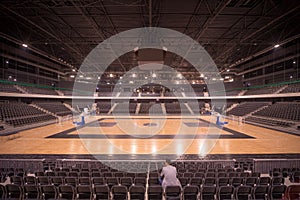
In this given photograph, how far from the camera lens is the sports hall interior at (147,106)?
19.8 feet

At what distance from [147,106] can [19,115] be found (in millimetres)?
23719

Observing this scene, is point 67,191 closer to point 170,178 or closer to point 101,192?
point 101,192

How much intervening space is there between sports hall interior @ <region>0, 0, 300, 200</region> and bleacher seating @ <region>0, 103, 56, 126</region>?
0.19m

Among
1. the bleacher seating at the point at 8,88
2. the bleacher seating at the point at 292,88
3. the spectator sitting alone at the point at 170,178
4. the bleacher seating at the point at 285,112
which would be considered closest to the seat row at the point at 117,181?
the spectator sitting alone at the point at 170,178

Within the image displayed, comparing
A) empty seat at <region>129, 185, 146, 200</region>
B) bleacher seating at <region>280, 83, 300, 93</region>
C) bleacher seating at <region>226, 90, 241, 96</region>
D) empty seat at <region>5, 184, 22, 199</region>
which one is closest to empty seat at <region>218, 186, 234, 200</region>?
empty seat at <region>129, 185, 146, 200</region>

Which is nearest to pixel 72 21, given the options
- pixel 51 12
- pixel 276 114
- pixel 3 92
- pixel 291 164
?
pixel 51 12

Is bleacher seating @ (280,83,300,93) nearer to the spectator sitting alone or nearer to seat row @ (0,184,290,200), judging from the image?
seat row @ (0,184,290,200)

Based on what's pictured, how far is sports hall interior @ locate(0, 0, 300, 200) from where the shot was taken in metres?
6.04

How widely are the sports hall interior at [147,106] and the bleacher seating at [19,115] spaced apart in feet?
0.62

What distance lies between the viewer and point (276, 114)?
23.8 meters

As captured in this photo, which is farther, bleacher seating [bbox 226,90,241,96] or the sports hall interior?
bleacher seating [bbox 226,90,241,96]

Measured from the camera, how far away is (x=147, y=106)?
41875mm

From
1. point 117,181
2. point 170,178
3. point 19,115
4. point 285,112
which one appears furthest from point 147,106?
point 170,178

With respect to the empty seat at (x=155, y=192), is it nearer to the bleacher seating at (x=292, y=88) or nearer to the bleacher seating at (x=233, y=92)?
the bleacher seating at (x=292, y=88)
